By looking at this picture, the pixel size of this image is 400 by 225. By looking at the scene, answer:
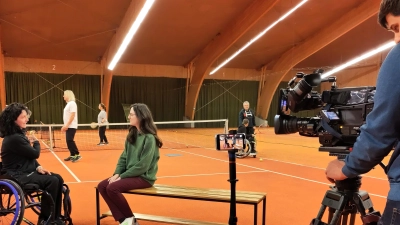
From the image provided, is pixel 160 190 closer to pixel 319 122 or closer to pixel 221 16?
pixel 319 122

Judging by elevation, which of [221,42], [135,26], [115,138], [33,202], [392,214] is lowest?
[115,138]

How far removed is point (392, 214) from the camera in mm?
1083

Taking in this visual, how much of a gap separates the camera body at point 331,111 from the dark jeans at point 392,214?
2.27ft

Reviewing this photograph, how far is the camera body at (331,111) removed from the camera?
5.82ft

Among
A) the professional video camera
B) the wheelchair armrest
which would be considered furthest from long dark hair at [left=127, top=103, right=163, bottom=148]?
the professional video camera

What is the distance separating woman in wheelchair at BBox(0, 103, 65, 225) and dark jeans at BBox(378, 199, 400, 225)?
115 inches

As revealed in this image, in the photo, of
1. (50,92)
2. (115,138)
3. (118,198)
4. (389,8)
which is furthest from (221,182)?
(50,92)

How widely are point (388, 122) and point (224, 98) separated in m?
23.7

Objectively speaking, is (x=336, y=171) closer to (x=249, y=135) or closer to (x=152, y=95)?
(x=249, y=135)

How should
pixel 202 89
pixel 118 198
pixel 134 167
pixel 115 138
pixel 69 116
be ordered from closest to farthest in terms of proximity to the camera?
pixel 118 198 < pixel 134 167 < pixel 69 116 < pixel 115 138 < pixel 202 89

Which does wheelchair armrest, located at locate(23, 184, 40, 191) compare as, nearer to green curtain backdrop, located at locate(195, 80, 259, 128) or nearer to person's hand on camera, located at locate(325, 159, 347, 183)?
person's hand on camera, located at locate(325, 159, 347, 183)

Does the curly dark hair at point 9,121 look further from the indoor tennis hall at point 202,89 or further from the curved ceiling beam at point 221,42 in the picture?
the curved ceiling beam at point 221,42

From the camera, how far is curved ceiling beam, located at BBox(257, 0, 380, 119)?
1424 cm

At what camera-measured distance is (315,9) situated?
15297 mm
